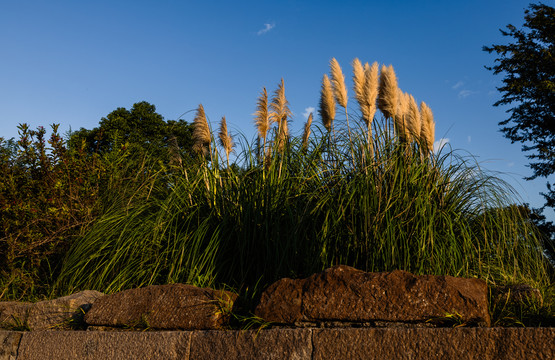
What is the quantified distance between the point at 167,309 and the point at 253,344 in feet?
2.34

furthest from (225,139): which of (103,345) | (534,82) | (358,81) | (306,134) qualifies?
(534,82)

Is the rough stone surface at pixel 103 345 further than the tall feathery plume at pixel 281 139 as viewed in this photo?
No

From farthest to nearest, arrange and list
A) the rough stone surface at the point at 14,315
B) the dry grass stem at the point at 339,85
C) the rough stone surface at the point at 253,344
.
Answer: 1. the dry grass stem at the point at 339,85
2. the rough stone surface at the point at 14,315
3. the rough stone surface at the point at 253,344

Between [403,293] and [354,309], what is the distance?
0.28 meters

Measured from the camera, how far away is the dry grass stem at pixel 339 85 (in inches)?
212

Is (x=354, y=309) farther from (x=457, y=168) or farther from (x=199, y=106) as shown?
(x=199, y=106)

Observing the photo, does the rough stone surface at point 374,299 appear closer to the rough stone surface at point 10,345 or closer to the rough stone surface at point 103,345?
the rough stone surface at point 103,345

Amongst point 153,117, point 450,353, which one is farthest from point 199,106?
point 153,117

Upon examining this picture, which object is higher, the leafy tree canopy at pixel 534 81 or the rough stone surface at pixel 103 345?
the leafy tree canopy at pixel 534 81

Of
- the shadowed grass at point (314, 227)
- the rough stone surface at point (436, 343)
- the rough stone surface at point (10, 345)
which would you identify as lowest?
the rough stone surface at point (10, 345)

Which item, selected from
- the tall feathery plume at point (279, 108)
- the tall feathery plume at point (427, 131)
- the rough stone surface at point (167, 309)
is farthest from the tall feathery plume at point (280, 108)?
the rough stone surface at point (167, 309)

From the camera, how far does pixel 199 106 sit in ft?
18.5

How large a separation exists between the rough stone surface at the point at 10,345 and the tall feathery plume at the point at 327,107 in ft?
11.3

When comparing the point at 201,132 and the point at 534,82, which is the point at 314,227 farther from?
the point at 534,82
